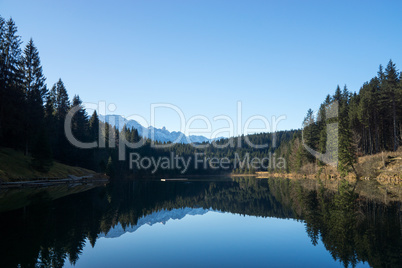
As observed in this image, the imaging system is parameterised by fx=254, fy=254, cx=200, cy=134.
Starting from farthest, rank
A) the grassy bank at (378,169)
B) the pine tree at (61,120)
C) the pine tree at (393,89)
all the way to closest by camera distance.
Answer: the pine tree at (61,120) < the pine tree at (393,89) < the grassy bank at (378,169)

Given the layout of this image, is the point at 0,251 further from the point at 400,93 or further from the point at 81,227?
the point at 400,93

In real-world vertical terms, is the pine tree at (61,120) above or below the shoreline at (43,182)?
above

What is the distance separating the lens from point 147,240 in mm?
16328

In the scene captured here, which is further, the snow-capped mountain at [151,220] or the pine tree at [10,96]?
the pine tree at [10,96]

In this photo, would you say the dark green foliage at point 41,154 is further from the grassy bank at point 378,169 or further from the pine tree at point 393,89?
the pine tree at point 393,89

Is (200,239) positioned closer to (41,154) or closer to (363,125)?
(41,154)

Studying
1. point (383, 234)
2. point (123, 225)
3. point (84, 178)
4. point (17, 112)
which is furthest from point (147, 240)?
point (84, 178)

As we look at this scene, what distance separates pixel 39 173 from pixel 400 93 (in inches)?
3051

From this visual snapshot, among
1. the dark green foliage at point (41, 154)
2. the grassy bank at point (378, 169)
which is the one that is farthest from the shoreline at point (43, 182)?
the grassy bank at point (378, 169)

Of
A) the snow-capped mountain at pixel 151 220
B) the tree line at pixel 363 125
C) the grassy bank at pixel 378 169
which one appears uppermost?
the tree line at pixel 363 125

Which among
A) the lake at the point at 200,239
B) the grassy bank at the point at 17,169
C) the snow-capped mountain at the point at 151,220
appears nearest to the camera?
the lake at the point at 200,239

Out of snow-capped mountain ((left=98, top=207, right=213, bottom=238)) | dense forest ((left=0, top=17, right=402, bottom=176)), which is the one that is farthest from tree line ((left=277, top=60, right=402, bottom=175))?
snow-capped mountain ((left=98, top=207, right=213, bottom=238))

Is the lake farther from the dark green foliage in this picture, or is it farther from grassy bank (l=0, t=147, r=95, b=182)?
the dark green foliage

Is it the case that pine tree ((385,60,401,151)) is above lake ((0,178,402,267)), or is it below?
above
